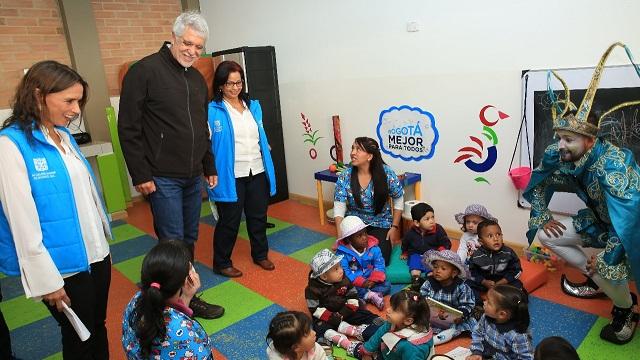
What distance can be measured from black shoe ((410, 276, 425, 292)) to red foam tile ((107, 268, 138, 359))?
5.37ft

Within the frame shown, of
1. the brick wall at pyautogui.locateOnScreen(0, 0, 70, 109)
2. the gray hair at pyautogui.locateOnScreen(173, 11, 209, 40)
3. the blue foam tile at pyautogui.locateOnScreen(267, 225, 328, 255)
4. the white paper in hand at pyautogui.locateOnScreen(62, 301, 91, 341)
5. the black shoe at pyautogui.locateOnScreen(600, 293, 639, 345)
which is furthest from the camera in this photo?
the brick wall at pyautogui.locateOnScreen(0, 0, 70, 109)

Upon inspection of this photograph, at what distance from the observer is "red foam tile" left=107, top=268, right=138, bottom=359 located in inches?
97.4

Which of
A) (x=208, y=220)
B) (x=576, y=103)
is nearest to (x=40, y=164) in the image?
(x=576, y=103)

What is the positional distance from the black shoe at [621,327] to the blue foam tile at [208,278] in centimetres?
227

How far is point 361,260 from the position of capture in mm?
2818

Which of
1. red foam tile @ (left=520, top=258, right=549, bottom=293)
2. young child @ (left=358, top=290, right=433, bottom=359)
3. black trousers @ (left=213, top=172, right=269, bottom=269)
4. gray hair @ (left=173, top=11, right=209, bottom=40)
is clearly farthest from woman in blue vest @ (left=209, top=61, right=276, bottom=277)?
red foam tile @ (left=520, top=258, right=549, bottom=293)

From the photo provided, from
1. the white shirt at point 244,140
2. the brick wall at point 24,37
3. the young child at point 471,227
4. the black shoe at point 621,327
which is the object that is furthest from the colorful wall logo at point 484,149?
the brick wall at point 24,37

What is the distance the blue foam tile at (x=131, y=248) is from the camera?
3.81m

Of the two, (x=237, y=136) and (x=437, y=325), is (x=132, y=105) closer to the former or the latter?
(x=237, y=136)

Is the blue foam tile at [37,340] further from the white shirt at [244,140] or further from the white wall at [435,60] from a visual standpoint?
the white wall at [435,60]

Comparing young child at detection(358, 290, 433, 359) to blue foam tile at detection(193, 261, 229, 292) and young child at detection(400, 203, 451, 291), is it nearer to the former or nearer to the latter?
young child at detection(400, 203, 451, 291)

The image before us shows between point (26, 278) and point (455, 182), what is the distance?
2885 mm

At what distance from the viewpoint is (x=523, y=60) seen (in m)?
2.99

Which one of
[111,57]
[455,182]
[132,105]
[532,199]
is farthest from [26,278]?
[111,57]
